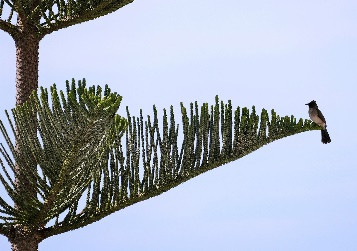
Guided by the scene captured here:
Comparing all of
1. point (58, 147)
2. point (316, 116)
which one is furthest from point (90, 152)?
point (316, 116)

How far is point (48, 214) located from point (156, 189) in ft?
2.49

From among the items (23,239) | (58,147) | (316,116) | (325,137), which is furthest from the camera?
(325,137)

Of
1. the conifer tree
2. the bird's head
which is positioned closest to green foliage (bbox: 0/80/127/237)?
the conifer tree

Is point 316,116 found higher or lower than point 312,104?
lower

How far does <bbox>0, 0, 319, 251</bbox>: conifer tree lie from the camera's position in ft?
18.8

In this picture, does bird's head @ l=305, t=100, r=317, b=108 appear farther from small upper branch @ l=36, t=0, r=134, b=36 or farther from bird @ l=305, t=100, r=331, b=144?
small upper branch @ l=36, t=0, r=134, b=36

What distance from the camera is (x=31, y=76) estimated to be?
6.48 meters

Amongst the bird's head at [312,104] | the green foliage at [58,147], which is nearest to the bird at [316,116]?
the bird's head at [312,104]

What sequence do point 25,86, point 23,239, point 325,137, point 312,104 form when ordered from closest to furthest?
1. point 23,239
2. point 25,86
3. point 312,104
4. point 325,137

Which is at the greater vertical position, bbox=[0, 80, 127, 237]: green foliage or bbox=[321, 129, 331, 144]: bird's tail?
bbox=[321, 129, 331, 144]: bird's tail

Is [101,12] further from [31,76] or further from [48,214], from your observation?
[48,214]

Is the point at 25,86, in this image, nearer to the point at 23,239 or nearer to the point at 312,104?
the point at 23,239

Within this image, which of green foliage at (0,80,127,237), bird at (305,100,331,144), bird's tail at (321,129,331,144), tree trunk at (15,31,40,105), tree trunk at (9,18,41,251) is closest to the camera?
green foliage at (0,80,127,237)

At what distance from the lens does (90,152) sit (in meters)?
5.43
